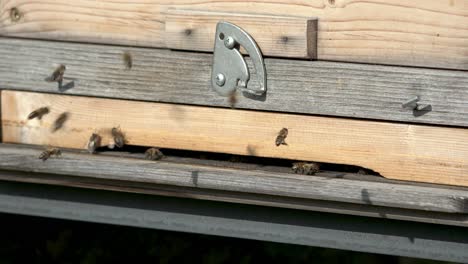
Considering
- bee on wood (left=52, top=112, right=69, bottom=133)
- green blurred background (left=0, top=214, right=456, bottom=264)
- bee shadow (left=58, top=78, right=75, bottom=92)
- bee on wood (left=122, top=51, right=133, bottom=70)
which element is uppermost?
bee on wood (left=122, top=51, right=133, bottom=70)

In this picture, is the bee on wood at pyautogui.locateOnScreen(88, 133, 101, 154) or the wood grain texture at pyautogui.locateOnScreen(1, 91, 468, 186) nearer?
the wood grain texture at pyautogui.locateOnScreen(1, 91, 468, 186)

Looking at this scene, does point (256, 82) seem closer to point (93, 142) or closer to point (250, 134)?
point (250, 134)

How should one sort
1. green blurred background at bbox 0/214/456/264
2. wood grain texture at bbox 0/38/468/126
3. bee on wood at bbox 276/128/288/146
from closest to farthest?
wood grain texture at bbox 0/38/468/126
bee on wood at bbox 276/128/288/146
green blurred background at bbox 0/214/456/264

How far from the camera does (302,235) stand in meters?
3.19

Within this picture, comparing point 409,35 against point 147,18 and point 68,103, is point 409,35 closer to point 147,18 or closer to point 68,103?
point 147,18

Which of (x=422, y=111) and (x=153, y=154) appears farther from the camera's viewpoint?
(x=153, y=154)

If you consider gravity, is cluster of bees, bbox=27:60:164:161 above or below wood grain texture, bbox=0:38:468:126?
below

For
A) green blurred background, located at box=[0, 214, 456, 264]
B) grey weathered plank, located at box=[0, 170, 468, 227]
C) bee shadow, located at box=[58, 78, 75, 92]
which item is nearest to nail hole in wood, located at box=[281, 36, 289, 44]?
grey weathered plank, located at box=[0, 170, 468, 227]

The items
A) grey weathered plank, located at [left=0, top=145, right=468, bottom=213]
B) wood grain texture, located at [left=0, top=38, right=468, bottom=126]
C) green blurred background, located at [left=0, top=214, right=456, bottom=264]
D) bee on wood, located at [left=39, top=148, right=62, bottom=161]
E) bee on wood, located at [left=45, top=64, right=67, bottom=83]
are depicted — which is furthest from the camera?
green blurred background, located at [left=0, top=214, right=456, bottom=264]

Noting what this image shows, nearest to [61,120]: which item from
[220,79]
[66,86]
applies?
[66,86]

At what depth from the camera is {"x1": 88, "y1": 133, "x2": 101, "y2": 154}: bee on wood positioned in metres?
3.39

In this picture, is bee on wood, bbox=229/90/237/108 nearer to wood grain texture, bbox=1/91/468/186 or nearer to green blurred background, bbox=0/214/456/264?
wood grain texture, bbox=1/91/468/186

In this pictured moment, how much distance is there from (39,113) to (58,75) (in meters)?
0.18

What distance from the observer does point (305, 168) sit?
10.3ft
